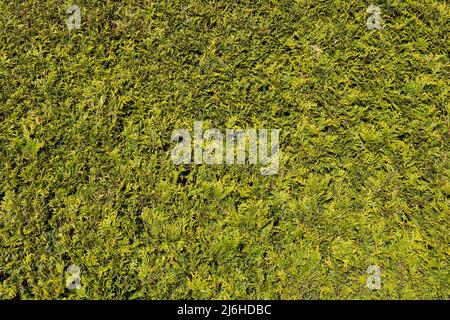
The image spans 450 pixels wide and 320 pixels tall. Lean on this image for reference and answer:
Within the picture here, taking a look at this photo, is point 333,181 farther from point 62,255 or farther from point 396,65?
point 62,255

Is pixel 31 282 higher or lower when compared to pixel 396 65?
lower
